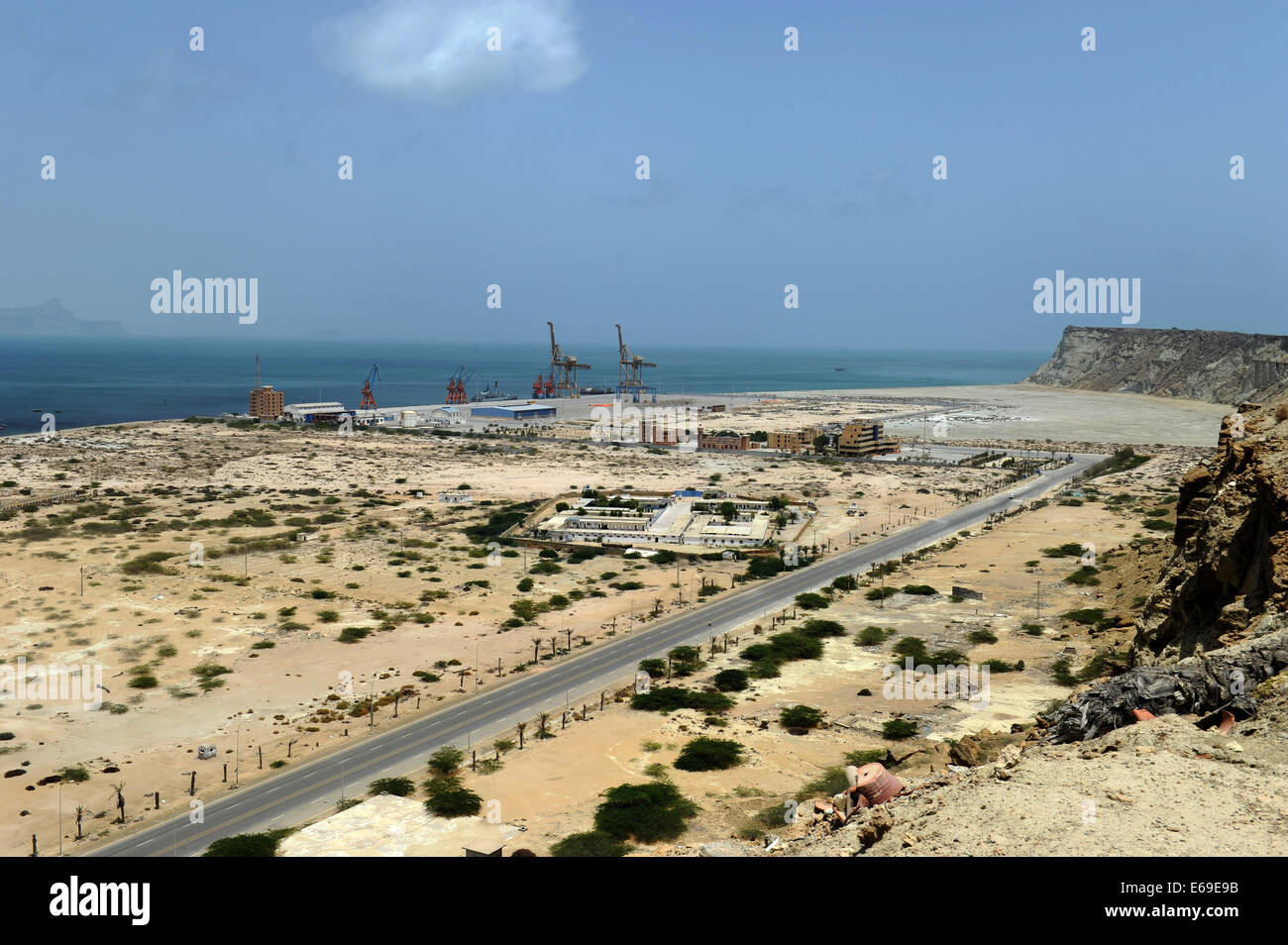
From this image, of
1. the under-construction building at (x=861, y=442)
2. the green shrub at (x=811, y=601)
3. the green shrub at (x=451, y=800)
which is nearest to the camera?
the green shrub at (x=451, y=800)

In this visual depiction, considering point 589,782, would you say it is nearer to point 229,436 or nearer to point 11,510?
point 11,510

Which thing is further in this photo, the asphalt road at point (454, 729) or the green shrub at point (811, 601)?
the green shrub at point (811, 601)

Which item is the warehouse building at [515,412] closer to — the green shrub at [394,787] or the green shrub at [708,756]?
the green shrub at [708,756]

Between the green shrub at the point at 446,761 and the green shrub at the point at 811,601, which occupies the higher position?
the green shrub at the point at 811,601

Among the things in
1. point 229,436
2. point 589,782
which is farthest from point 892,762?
point 229,436

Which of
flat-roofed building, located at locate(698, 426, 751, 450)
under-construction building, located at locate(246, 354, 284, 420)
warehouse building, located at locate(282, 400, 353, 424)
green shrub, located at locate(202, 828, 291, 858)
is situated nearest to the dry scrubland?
green shrub, located at locate(202, 828, 291, 858)
